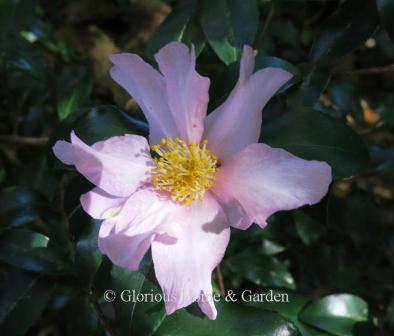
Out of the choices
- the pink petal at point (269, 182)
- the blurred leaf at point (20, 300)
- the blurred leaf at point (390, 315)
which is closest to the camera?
the pink petal at point (269, 182)

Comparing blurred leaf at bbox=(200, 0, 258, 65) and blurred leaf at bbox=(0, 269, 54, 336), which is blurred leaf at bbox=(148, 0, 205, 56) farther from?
blurred leaf at bbox=(0, 269, 54, 336)

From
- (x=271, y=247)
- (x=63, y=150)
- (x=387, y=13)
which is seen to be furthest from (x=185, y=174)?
(x=271, y=247)

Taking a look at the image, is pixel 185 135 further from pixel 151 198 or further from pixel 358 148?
pixel 358 148

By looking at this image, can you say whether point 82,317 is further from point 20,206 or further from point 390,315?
point 390,315

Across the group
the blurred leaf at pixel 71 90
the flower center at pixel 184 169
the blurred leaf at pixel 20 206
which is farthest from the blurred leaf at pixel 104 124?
the blurred leaf at pixel 71 90

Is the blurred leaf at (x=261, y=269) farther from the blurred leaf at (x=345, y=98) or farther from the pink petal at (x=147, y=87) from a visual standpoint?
the pink petal at (x=147, y=87)
